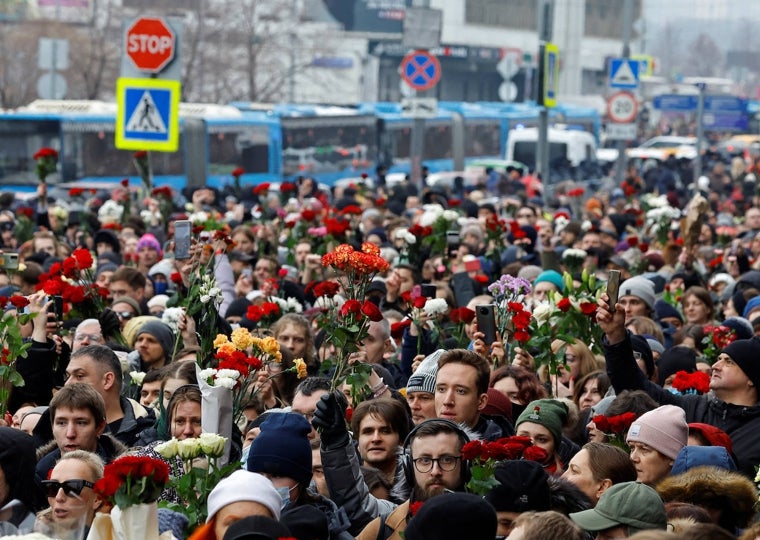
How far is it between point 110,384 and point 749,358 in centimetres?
315

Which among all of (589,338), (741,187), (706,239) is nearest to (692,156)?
(741,187)

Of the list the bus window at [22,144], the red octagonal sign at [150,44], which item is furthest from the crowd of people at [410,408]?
the bus window at [22,144]

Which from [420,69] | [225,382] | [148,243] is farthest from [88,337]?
[420,69]

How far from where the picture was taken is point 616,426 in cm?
727

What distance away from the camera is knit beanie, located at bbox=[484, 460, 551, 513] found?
5.92 metres

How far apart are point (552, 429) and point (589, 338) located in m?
2.75

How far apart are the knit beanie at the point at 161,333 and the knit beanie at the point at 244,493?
458 centimetres

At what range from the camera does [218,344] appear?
750 centimetres

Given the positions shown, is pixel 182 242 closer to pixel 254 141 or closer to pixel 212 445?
pixel 212 445

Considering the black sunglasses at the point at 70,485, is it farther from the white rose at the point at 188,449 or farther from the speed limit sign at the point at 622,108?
the speed limit sign at the point at 622,108

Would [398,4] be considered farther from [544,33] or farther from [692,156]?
[544,33]

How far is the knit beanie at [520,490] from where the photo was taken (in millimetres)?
5918

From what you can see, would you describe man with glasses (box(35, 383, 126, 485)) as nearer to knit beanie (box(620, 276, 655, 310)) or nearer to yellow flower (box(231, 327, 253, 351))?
yellow flower (box(231, 327, 253, 351))

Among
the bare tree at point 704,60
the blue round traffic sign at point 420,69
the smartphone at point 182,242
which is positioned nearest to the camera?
the smartphone at point 182,242
